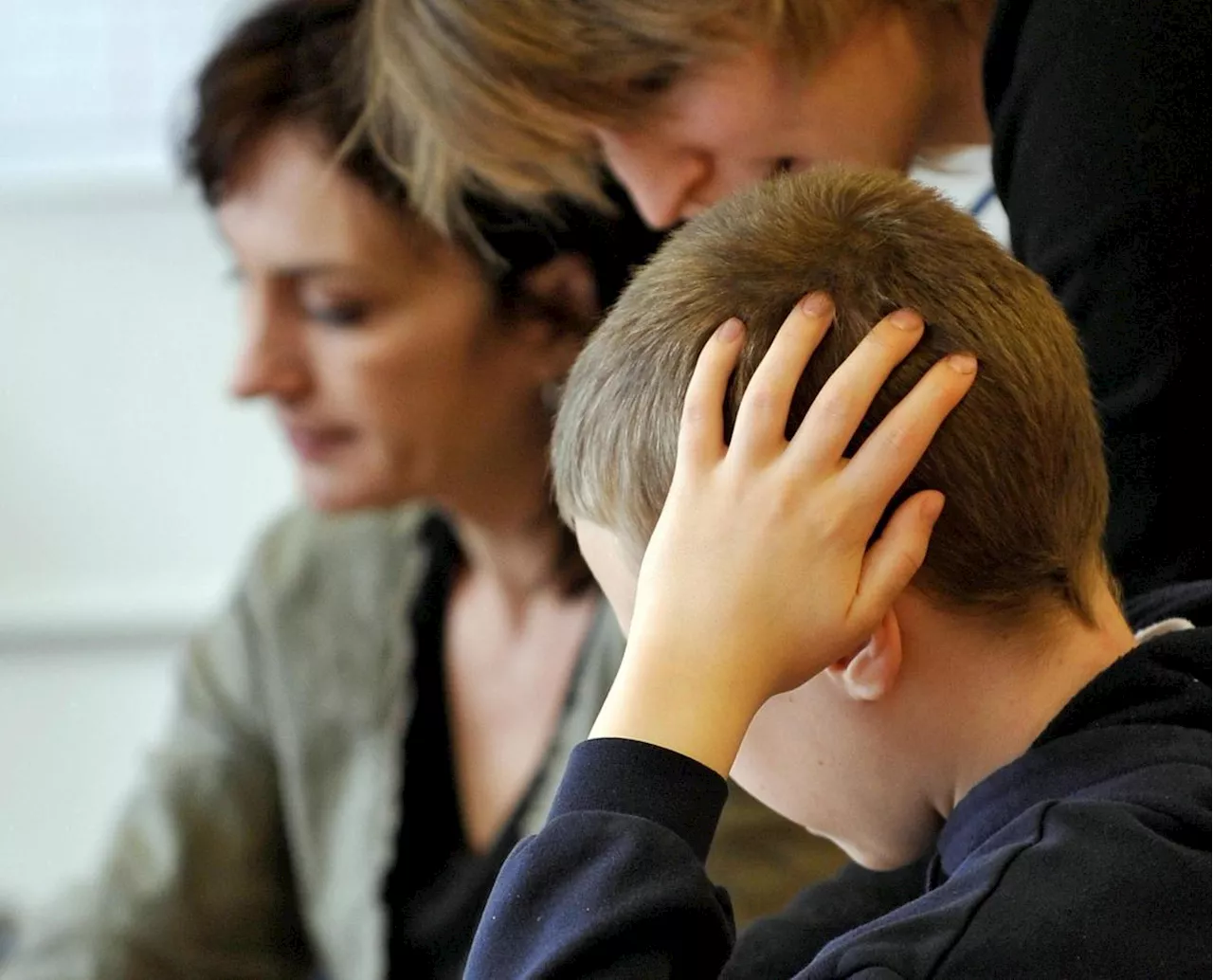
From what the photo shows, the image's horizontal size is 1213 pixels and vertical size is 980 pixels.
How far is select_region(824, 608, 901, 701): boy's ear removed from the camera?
0.69 meters

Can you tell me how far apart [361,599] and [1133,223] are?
910 millimetres

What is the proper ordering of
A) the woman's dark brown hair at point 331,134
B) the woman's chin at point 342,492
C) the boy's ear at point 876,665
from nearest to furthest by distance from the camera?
the boy's ear at point 876,665, the woman's dark brown hair at point 331,134, the woman's chin at point 342,492

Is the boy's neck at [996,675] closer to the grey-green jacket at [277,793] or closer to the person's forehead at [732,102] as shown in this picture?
the person's forehead at [732,102]

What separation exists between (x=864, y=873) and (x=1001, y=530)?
0.80ft

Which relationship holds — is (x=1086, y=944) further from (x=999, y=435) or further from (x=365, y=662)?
(x=365, y=662)

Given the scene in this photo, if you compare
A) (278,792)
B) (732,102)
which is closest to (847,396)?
(732,102)

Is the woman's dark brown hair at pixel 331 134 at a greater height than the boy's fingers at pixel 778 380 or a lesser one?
lesser

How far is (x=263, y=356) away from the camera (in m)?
1.41

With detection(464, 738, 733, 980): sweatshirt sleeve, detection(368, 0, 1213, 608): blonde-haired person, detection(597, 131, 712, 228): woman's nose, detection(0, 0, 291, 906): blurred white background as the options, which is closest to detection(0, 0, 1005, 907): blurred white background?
detection(0, 0, 291, 906): blurred white background

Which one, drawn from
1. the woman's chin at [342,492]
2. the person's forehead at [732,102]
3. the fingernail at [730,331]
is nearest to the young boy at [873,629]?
the fingernail at [730,331]

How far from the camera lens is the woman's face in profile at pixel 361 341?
1.35m

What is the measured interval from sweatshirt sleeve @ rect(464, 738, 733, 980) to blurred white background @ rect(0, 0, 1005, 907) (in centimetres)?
151

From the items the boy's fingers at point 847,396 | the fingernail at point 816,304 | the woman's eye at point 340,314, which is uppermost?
the fingernail at point 816,304

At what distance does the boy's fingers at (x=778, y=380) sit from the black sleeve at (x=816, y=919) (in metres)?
0.25
